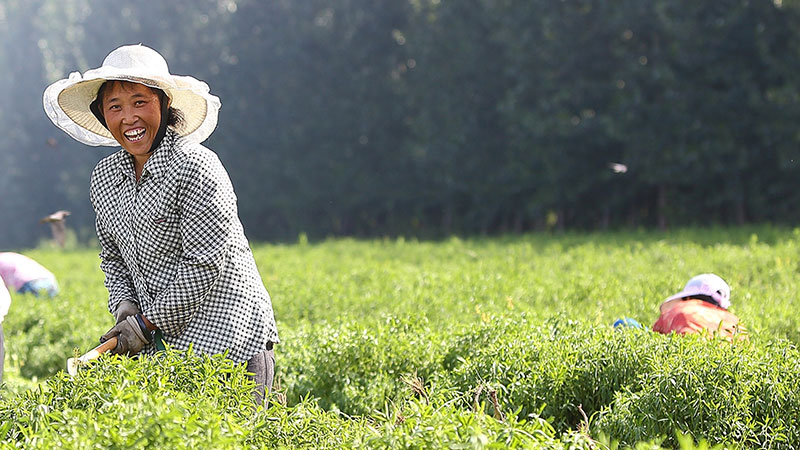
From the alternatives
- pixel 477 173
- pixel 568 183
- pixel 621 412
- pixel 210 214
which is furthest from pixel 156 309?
pixel 477 173

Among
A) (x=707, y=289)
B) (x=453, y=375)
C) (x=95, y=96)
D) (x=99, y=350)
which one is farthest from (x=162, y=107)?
(x=707, y=289)

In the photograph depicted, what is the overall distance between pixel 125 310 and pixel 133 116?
71 centimetres

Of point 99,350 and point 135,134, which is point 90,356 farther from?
point 135,134

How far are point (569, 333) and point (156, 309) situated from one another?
2462 mm

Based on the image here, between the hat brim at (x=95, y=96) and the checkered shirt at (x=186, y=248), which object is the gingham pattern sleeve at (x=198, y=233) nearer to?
the checkered shirt at (x=186, y=248)

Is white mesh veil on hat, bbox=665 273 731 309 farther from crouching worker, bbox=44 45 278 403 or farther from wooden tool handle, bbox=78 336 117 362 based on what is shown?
wooden tool handle, bbox=78 336 117 362

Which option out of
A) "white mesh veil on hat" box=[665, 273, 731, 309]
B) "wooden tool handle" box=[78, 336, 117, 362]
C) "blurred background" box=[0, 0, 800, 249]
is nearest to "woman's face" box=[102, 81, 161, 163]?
"wooden tool handle" box=[78, 336, 117, 362]

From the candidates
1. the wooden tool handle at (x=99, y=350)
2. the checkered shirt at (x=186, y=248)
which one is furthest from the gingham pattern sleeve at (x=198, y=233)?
the wooden tool handle at (x=99, y=350)

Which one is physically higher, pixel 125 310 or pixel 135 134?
pixel 135 134

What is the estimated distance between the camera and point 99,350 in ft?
9.80

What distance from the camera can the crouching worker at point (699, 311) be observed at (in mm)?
5379

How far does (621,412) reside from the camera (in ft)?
12.2

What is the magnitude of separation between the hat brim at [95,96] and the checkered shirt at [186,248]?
183 millimetres

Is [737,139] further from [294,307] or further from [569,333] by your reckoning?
Answer: [569,333]
